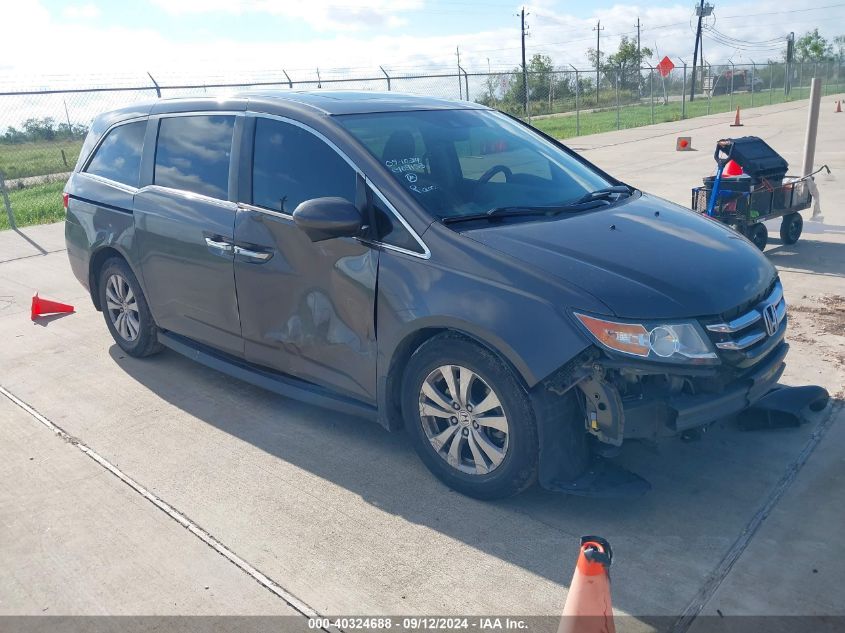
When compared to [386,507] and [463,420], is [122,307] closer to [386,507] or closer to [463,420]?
[386,507]

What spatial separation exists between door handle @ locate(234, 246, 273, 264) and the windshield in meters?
0.82

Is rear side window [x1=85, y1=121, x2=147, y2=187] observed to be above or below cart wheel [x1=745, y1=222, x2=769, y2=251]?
above

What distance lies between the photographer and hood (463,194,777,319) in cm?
333

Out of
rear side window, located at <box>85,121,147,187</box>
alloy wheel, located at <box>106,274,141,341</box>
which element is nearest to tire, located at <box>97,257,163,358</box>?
alloy wheel, located at <box>106,274,141,341</box>

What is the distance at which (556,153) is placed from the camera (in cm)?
492

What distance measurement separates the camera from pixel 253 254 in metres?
4.34

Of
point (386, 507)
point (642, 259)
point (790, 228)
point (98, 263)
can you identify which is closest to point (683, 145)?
point (790, 228)

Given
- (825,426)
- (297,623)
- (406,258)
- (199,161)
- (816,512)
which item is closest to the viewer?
(297,623)

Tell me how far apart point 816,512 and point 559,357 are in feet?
4.59

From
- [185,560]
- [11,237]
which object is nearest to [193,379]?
[185,560]

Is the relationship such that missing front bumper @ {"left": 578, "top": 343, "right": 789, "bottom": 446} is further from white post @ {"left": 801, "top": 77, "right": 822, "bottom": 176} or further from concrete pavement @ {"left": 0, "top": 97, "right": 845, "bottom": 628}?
white post @ {"left": 801, "top": 77, "right": 822, "bottom": 176}

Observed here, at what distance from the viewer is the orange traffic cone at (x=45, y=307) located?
6977 millimetres

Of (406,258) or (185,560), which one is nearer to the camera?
(185,560)

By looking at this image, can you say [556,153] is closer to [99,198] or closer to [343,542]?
[343,542]
